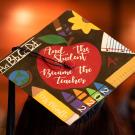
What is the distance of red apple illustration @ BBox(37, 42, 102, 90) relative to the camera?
1.18m

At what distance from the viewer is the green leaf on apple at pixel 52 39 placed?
124 cm

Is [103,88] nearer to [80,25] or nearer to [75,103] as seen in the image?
[75,103]

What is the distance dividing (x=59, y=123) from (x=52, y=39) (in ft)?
0.70

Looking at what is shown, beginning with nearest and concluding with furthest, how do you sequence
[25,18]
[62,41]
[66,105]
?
[66,105]
[62,41]
[25,18]

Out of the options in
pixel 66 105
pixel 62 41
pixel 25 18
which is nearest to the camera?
pixel 66 105

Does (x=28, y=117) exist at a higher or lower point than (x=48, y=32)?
lower

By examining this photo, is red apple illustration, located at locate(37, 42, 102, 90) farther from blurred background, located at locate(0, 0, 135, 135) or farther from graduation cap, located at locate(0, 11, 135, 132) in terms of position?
blurred background, located at locate(0, 0, 135, 135)

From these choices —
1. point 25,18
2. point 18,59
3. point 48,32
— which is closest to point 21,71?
point 18,59

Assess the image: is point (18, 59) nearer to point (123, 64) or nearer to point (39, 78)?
point (39, 78)

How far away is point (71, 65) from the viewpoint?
1.20m

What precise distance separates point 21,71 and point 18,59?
36 millimetres

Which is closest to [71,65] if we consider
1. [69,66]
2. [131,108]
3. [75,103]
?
[69,66]

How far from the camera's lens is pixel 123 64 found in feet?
3.95

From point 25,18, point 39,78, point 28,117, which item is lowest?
point 25,18
